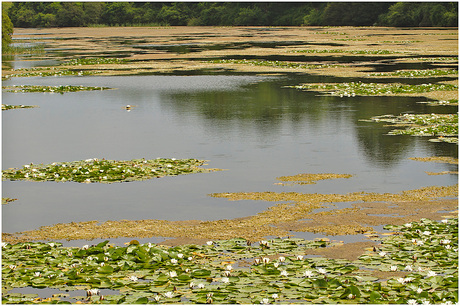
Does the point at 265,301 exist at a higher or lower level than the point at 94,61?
lower

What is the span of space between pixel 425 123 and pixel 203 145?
27.3 feet

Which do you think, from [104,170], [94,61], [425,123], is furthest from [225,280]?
[94,61]

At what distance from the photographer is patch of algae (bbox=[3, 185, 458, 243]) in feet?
45.9

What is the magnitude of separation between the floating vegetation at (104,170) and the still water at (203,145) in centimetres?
48

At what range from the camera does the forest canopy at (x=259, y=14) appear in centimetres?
12721

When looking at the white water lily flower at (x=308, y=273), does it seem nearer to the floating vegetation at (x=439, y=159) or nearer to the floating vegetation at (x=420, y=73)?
the floating vegetation at (x=439, y=159)

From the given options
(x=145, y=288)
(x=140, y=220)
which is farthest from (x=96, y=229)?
(x=145, y=288)

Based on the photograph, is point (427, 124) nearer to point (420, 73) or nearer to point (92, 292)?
point (92, 292)

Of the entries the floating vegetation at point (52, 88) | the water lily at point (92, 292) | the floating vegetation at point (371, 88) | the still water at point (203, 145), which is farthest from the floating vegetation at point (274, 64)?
the water lily at point (92, 292)

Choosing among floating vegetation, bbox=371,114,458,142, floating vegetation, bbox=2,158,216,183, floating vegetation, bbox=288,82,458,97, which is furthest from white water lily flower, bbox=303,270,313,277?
floating vegetation, bbox=288,82,458,97

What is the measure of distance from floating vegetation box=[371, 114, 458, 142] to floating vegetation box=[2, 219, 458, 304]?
37.2ft

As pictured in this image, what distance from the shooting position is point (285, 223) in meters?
14.6

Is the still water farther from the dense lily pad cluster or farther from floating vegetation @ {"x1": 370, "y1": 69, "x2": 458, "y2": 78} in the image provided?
floating vegetation @ {"x1": 370, "y1": 69, "x2": 458, "y2": 78}

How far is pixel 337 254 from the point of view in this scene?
12.4 meters
